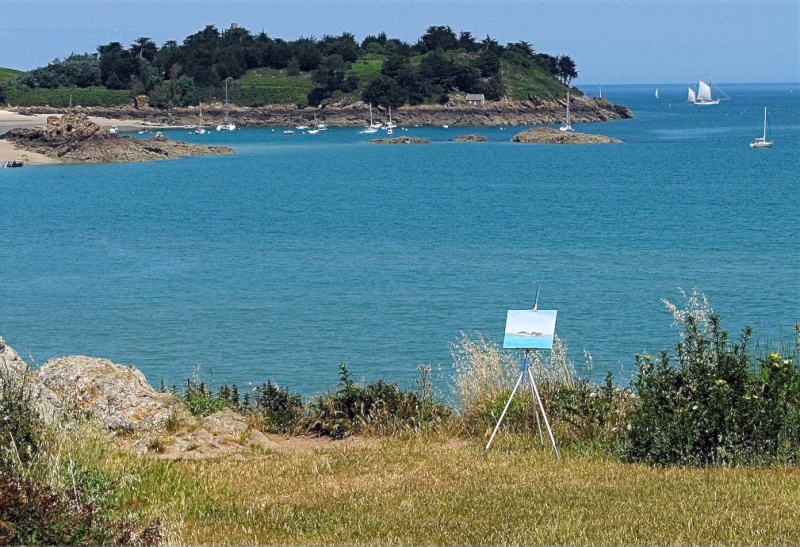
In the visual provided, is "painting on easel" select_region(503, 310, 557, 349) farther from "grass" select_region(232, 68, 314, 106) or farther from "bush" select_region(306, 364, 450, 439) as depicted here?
"grass" select_region(232, 68, 314, 106)

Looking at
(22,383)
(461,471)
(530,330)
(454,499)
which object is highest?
(530,330)

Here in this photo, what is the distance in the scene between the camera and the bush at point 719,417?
30.3 feet

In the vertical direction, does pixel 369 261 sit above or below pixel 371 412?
below

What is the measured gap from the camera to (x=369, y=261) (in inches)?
1378

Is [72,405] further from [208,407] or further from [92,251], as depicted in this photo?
[92,251]

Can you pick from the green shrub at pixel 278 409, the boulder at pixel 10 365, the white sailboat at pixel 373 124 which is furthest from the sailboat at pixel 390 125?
the boulder at pixel 10 365

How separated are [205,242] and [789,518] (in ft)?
117

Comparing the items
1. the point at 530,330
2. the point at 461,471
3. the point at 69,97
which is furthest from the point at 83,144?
the point at 461,471

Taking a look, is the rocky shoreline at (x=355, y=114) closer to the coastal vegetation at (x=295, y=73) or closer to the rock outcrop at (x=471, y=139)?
the coastal vegetation at (x=295, y=73)

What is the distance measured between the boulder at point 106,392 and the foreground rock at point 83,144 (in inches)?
3155

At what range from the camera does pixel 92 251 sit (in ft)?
129

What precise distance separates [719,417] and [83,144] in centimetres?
8608

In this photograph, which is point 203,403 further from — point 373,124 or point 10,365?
point 373,124

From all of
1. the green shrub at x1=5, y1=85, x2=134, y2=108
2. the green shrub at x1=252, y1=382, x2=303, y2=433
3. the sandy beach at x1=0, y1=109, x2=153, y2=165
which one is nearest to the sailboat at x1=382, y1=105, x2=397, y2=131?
the sandy beach at x1=0, y1=109, x2=153, y2=165
